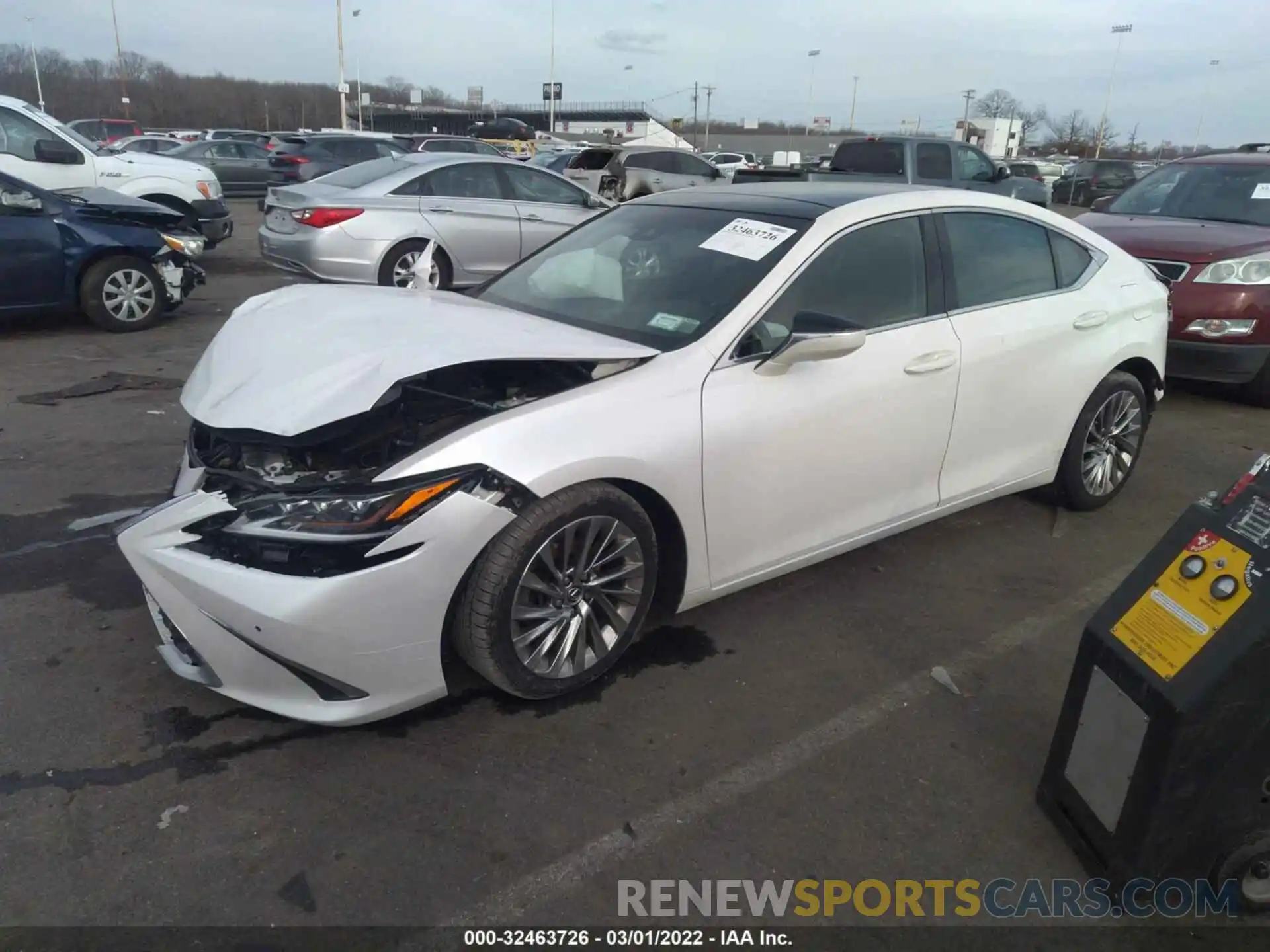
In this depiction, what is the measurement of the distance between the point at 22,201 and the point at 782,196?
685cm

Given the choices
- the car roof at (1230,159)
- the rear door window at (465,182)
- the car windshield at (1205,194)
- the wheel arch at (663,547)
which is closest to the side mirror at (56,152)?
the rear door window at (465,182)

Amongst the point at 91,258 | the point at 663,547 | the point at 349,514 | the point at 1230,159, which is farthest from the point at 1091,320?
the point at 91,258

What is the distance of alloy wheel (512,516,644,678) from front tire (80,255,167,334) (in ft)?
23.1

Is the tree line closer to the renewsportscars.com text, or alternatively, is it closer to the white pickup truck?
the white pickup truck

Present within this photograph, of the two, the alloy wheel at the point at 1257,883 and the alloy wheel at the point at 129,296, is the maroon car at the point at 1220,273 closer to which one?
the alloy wheel at the point at 1257,883

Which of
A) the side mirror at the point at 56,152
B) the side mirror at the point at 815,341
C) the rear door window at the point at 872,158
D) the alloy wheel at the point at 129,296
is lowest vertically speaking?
the alloy wheel at the point at 129,296

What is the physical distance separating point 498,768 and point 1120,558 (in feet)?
10.3

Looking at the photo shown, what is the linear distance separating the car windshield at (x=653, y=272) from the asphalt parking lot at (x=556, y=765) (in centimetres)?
119

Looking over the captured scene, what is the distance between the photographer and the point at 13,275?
7418 millimetres

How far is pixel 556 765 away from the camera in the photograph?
2.69 meters

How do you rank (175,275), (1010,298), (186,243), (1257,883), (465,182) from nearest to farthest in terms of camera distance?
(1257,883) → (1010,298) → (175,275) → (186,243) → (465,182)

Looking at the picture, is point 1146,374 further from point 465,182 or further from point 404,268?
point 465,182

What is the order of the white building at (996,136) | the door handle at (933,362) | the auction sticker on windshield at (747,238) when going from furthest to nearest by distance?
the white building at (996,136), the door handle at (933,362), the auction sticker on windshield at (747,238)

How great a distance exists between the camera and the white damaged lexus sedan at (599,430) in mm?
2535
